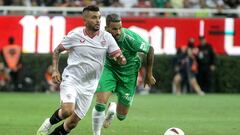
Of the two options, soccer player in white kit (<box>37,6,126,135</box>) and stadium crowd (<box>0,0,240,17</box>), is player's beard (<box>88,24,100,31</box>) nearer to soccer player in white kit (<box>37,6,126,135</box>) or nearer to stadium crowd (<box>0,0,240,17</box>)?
soccer player in white kit (<box>37,6,126,135</box>)

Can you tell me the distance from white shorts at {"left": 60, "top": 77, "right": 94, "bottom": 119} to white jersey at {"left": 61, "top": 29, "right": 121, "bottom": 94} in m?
0.05

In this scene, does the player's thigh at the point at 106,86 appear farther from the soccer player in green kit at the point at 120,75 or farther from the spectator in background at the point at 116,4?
the spectator in background at the point at 116,4

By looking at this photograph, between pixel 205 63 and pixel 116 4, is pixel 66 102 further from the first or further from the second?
pixel 116 4

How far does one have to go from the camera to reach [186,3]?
33969 millimetres

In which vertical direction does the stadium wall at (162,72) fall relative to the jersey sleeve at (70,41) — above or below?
below

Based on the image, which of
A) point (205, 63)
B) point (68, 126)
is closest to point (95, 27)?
point (68, 126)

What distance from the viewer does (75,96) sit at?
12.2 metres

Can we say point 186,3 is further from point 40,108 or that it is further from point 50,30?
point 40,108

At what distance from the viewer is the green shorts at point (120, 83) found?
14.4 metres

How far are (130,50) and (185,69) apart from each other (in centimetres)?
1736

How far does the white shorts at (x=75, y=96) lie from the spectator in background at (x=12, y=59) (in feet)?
62.3

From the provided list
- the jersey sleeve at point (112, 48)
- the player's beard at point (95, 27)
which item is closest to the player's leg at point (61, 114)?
the jersey sleeve at point (112, 48)

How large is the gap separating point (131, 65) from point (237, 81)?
19.1m

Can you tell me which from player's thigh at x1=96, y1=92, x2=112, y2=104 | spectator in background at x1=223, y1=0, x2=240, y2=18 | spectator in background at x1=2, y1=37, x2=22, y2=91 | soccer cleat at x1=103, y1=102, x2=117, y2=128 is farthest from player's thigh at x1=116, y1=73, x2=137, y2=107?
spectator in background at x1=223, y1=0, x2=240, y2=18
